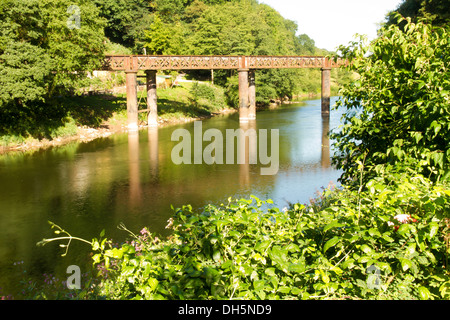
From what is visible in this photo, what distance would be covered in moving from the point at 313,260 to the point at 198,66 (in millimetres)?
35131

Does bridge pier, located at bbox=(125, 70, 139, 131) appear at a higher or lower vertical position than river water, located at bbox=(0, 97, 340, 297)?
higher

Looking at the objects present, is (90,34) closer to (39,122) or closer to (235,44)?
(39,122)

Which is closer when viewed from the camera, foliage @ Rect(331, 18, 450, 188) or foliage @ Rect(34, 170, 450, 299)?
foliage @ Rect(34, 170, 450, 299)

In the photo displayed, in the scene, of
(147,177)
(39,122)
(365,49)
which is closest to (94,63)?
(39,122)

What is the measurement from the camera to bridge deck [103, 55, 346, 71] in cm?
3378

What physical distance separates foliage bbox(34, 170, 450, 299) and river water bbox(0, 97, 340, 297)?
516 cm

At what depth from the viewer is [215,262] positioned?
3859 mm

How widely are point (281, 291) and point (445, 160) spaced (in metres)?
3.36

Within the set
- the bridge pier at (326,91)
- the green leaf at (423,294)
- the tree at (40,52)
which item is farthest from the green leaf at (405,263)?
the bridge pier at (326,91)

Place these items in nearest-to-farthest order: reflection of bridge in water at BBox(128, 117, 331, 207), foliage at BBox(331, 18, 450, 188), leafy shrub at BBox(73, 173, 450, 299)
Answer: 1. leafy shrub at BBox(73, 173, 450, 299)
2. foliage at BBox(331, 18, 450, 188)
3. reflection of bridge in water at BBox(128, 117, 331, 207)

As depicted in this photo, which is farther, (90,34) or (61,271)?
(90,34)

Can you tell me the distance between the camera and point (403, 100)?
264 inches

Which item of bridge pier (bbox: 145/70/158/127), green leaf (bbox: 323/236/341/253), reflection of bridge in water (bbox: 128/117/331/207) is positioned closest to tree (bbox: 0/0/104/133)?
reflection of bridge in water (bbox: 128/117/331/207)

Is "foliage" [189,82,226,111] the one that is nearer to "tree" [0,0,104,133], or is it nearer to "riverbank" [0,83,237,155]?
"riverbank" [0,83,237,155]
